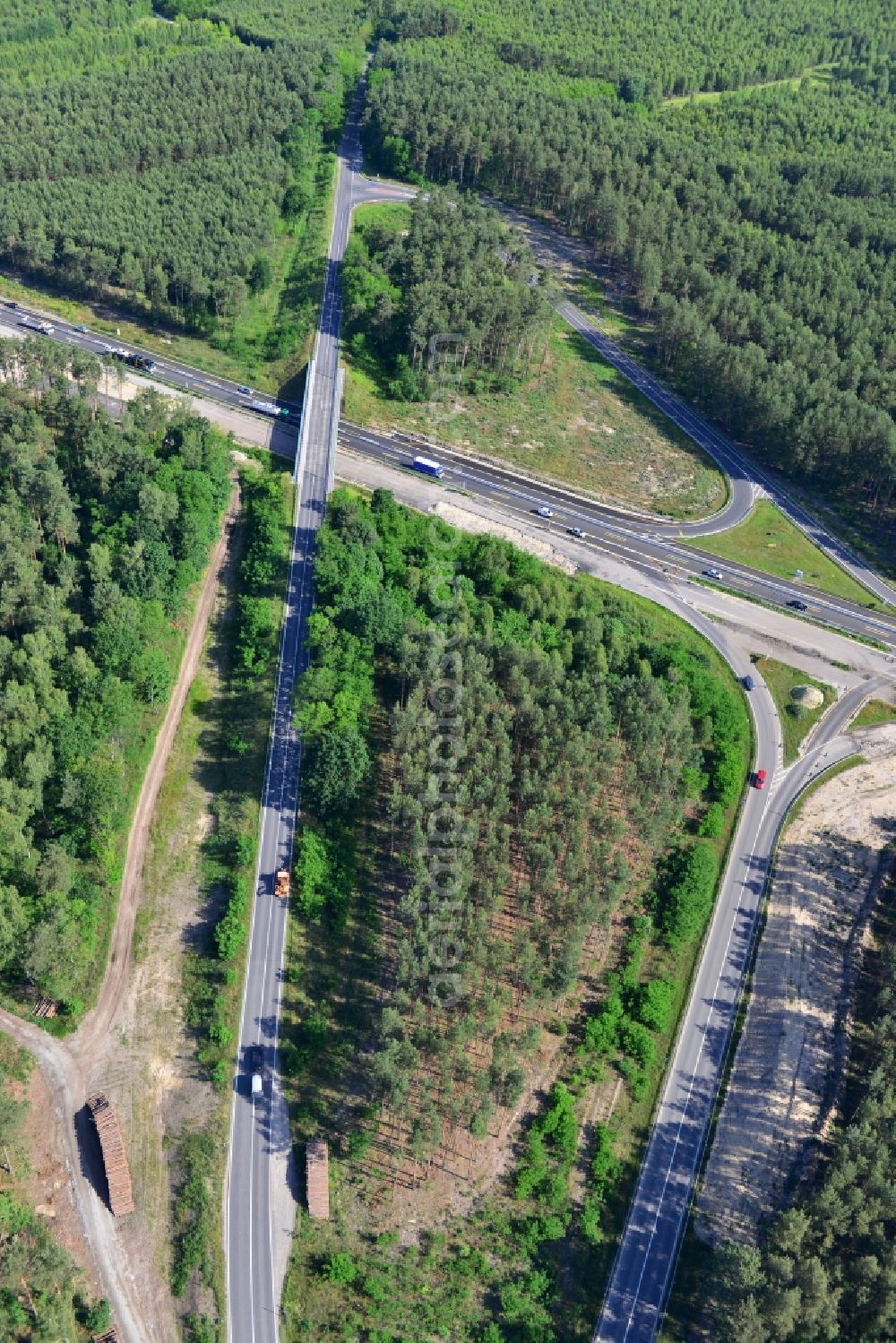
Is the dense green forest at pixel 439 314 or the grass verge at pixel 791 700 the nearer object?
the grass verge at pixel 791 700

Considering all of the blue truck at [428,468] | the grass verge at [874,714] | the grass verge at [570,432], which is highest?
the grass verge at [570,432]

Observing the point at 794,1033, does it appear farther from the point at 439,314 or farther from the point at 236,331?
the point at 236,331

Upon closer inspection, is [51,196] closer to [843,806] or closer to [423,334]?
[423,334]

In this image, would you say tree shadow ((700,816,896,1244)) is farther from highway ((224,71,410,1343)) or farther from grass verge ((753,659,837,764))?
highway ((224,71,410,1343))

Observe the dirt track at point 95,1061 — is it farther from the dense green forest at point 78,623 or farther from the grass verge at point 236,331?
the grass verge at point 236,331

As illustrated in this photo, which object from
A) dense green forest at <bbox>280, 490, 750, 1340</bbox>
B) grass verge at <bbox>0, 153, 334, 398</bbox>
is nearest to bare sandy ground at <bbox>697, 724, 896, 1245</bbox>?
dense green forest at <bbox>280, 490, 750, 1340</bbox>

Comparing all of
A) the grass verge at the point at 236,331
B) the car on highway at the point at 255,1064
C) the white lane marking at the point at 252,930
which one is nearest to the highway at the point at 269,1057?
the white lane marking at the point at 252,930
